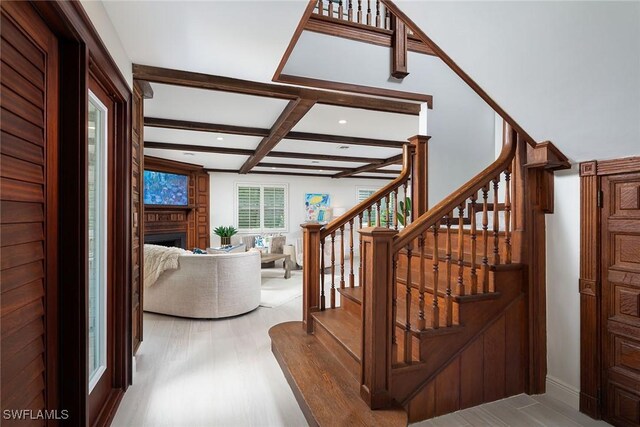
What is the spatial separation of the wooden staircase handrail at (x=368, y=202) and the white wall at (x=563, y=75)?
4.33 ft

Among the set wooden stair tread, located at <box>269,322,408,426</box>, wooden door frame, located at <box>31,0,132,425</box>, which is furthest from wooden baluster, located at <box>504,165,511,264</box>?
wooden door frame, located at <box>31,0,132,425</box>

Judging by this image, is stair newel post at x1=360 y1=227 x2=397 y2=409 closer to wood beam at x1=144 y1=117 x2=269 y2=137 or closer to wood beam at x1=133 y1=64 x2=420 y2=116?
wood beam at x1=133 y1=64 x2=420 y2=116

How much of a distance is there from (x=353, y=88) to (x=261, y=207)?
6278 mm

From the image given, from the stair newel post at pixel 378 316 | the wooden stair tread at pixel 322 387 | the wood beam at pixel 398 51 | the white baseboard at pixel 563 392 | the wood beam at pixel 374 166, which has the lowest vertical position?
the white baseboard at pixel 563 392

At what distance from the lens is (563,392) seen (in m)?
2.21

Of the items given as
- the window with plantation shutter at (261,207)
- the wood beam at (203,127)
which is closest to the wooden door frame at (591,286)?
the wood beam at (203,127)

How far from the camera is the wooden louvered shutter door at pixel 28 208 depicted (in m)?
1.09

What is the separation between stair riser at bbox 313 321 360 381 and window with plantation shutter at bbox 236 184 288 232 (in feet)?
20.9

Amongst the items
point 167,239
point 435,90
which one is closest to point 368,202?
point 435,90

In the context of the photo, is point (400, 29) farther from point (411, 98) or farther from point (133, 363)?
point (133, 363)

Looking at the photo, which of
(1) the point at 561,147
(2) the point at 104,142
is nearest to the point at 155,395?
(2) the point at 104,142

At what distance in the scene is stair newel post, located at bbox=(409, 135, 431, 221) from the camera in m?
3.39

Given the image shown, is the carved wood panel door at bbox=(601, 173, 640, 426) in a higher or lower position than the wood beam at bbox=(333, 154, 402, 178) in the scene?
lower

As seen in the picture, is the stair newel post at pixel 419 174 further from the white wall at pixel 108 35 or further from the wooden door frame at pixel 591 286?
the white wall at pixel 108 35
